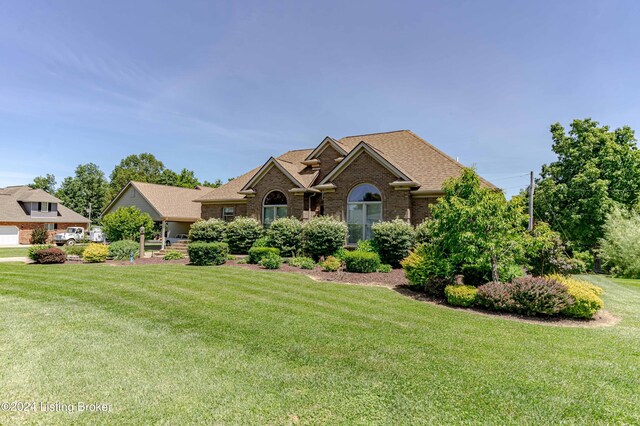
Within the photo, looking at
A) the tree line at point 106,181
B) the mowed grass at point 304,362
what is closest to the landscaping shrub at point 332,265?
the mowed grass at point 304,362

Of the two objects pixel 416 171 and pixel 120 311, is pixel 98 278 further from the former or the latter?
pixel 416 171

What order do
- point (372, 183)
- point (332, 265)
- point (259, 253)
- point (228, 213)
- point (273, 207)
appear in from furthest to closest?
point (228, 213)
point (273, 207)
point (372, 183)
point (259, 253)
point (332, 265)

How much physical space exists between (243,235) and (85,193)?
211 feet

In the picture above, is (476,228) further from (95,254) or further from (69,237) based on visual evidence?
(69,237)

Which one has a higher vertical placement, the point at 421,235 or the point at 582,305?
the point at 421,235

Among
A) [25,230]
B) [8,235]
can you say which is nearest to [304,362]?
[8,235]

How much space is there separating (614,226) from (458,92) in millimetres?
15185

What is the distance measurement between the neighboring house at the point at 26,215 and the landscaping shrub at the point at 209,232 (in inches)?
1264

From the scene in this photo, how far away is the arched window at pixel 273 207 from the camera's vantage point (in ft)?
72.7

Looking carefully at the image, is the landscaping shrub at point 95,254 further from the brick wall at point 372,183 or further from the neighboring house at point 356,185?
the brick wall at point 372,183

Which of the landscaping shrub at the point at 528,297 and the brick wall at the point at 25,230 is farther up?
the brick wall at the point at 25,230

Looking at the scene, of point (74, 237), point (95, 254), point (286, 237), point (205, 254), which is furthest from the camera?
point (74, 237)

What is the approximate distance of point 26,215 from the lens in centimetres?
4047

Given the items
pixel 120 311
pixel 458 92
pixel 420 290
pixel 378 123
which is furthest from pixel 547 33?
pixel 120 311
